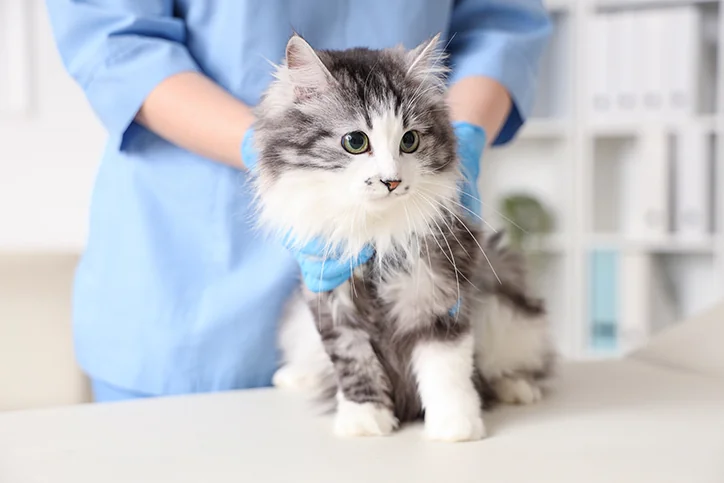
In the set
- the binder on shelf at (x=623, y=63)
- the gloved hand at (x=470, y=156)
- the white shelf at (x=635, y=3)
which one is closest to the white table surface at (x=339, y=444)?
the gloved hand at (x=470, y=156)

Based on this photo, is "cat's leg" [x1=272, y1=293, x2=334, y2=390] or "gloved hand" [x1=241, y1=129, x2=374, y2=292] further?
"cat's leg" [x1=272, y1=293, x2=334, y2=390]

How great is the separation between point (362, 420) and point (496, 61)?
62cm

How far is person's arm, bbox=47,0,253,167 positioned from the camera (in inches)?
43.8

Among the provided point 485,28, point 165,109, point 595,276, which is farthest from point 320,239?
point 595,276

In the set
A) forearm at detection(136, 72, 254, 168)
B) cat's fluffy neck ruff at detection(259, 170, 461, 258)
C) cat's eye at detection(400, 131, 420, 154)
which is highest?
forearm at detection(136, 72, 254, 168)

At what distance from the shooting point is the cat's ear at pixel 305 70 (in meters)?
0.90

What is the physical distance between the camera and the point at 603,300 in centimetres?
298

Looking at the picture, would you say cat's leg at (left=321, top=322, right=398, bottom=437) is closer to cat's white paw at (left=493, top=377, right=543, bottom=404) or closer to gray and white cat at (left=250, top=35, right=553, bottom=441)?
gray and white cat at (left=250, top=35, right=553, bottom=441)

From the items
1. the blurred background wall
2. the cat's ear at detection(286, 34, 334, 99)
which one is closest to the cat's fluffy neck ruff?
the cat's ear at detection(286, 34, 334, 99)

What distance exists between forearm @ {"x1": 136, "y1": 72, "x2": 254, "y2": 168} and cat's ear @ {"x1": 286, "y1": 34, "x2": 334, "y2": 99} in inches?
6.4

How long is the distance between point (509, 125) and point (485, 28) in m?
0.17

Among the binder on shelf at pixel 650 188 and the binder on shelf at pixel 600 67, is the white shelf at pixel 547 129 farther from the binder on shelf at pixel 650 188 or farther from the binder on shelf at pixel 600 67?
the binder on shelf at pixel 650 188

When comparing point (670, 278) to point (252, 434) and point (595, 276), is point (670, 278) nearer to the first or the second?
point (595, 276)

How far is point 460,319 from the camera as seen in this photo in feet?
3.24
